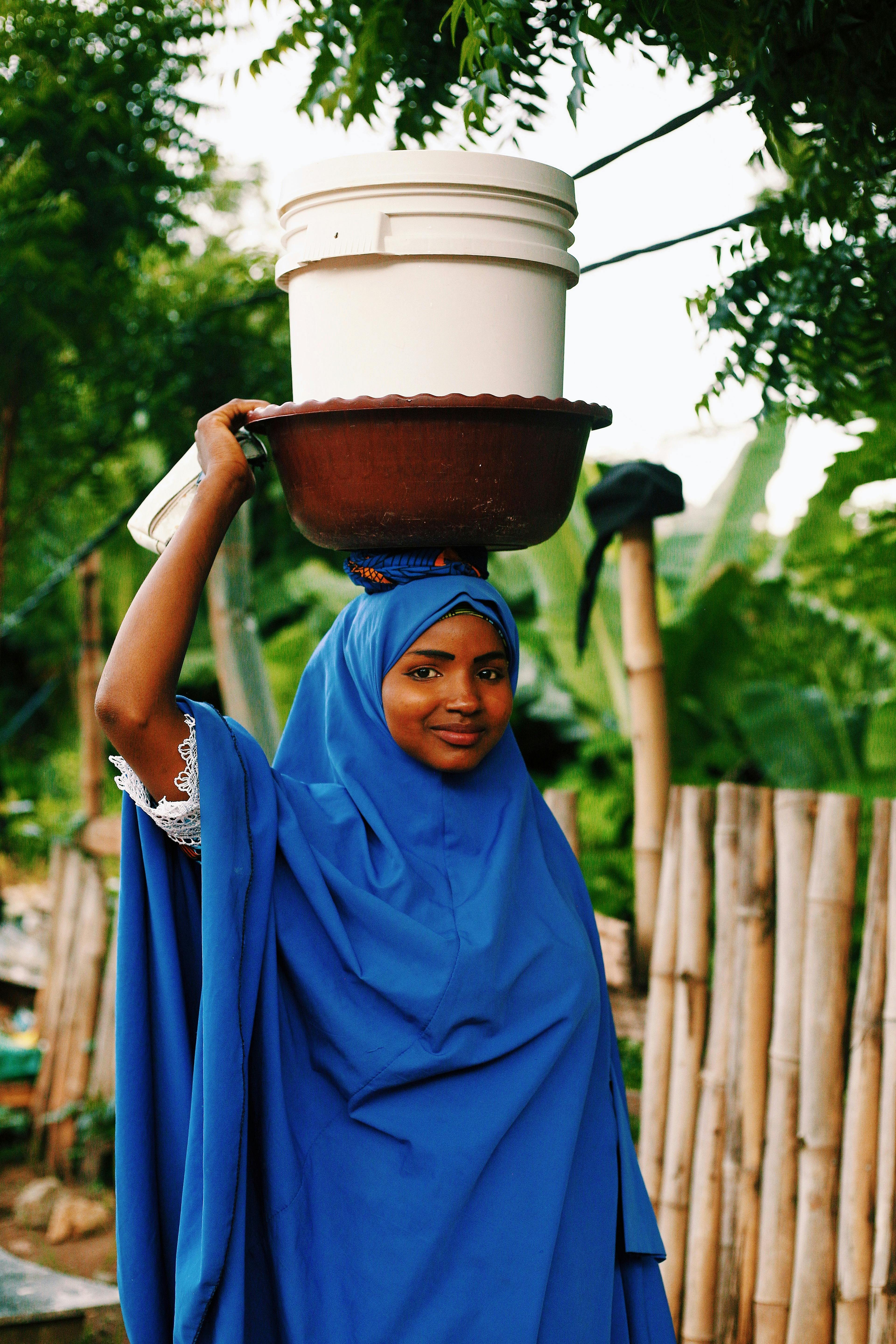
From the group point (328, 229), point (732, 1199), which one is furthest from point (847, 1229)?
point (328, 229)

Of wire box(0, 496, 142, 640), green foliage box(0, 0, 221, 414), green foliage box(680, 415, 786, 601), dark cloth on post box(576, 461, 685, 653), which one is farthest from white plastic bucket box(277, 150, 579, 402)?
green foliage box(680, 415, 786, 601)

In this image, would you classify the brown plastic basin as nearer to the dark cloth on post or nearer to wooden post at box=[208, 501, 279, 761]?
the dark cloth on post

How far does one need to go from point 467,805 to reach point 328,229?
94 cm

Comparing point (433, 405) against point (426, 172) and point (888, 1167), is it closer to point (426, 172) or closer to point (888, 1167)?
point (426, 172)

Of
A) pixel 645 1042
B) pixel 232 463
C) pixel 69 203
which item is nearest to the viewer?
pixel 232 463

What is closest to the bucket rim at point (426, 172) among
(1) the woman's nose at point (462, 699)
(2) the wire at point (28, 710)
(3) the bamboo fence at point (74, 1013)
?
(1) the woman's nose at point (462, 699)

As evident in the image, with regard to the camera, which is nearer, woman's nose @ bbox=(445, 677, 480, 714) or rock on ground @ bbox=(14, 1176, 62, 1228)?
woman's nose @ bbox=(445, 677, 480, 714)

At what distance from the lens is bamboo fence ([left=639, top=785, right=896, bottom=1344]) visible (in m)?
2.81

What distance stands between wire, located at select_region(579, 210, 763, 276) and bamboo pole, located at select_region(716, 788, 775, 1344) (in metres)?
1.35

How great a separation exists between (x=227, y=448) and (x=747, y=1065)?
7.00 ft

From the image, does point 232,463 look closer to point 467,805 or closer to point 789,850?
point 467,805

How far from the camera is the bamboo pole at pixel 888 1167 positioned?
270cm

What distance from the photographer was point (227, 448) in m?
1.84

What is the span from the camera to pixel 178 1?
380cm
